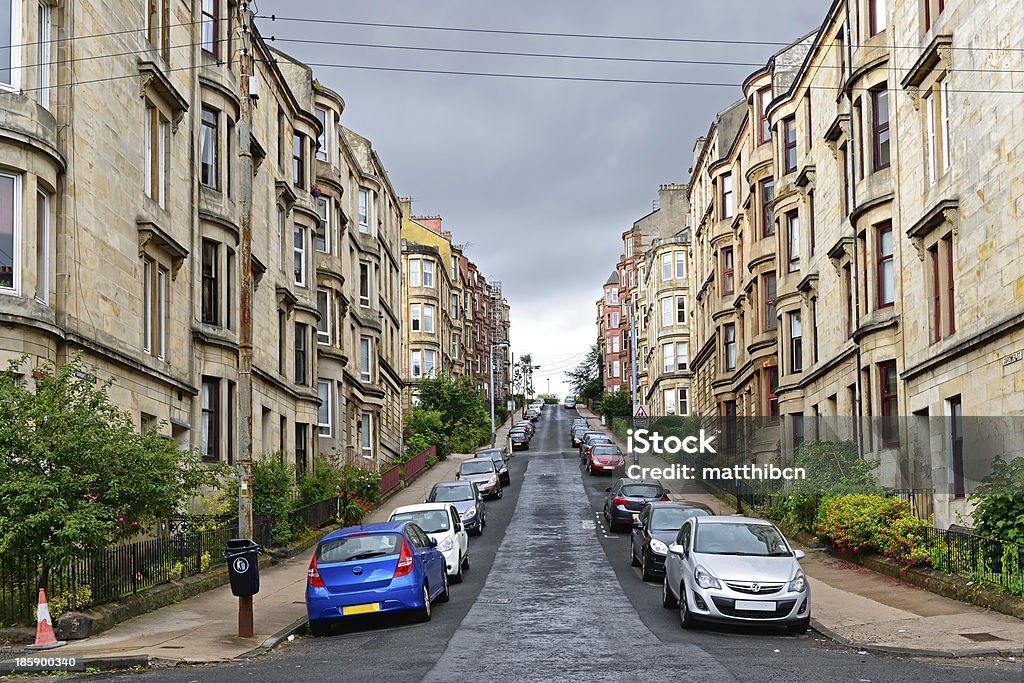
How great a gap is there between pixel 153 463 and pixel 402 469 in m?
34.1

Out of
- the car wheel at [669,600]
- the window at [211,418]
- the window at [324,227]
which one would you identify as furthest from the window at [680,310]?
the car wheel at [669,600]

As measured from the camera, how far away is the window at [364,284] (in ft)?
184

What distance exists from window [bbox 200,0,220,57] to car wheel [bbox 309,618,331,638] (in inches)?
713

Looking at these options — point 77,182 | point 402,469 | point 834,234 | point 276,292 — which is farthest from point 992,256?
point 402,469

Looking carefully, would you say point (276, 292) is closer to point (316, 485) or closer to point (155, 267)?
point (316, 485)

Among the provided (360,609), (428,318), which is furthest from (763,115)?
(428,318)

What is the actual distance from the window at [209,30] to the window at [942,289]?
19.0m

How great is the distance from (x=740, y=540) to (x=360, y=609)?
19.1ft

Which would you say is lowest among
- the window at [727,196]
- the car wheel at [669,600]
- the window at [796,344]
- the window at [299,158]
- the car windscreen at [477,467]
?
the car wheel at [669,600]

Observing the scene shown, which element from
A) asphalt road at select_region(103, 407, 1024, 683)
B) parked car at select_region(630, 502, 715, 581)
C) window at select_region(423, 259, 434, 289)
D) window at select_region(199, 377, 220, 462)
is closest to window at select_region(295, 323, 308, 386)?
window at select_region(199, 377, 220, 462)

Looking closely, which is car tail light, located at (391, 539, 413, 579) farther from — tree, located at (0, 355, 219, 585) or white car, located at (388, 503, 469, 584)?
white car, located at (388, 503, 469, 584)

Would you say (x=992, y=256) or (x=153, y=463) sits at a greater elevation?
(x=992, y=256)

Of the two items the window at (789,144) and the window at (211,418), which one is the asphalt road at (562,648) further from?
the window at (789,144)

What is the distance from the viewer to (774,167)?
42.3 m
